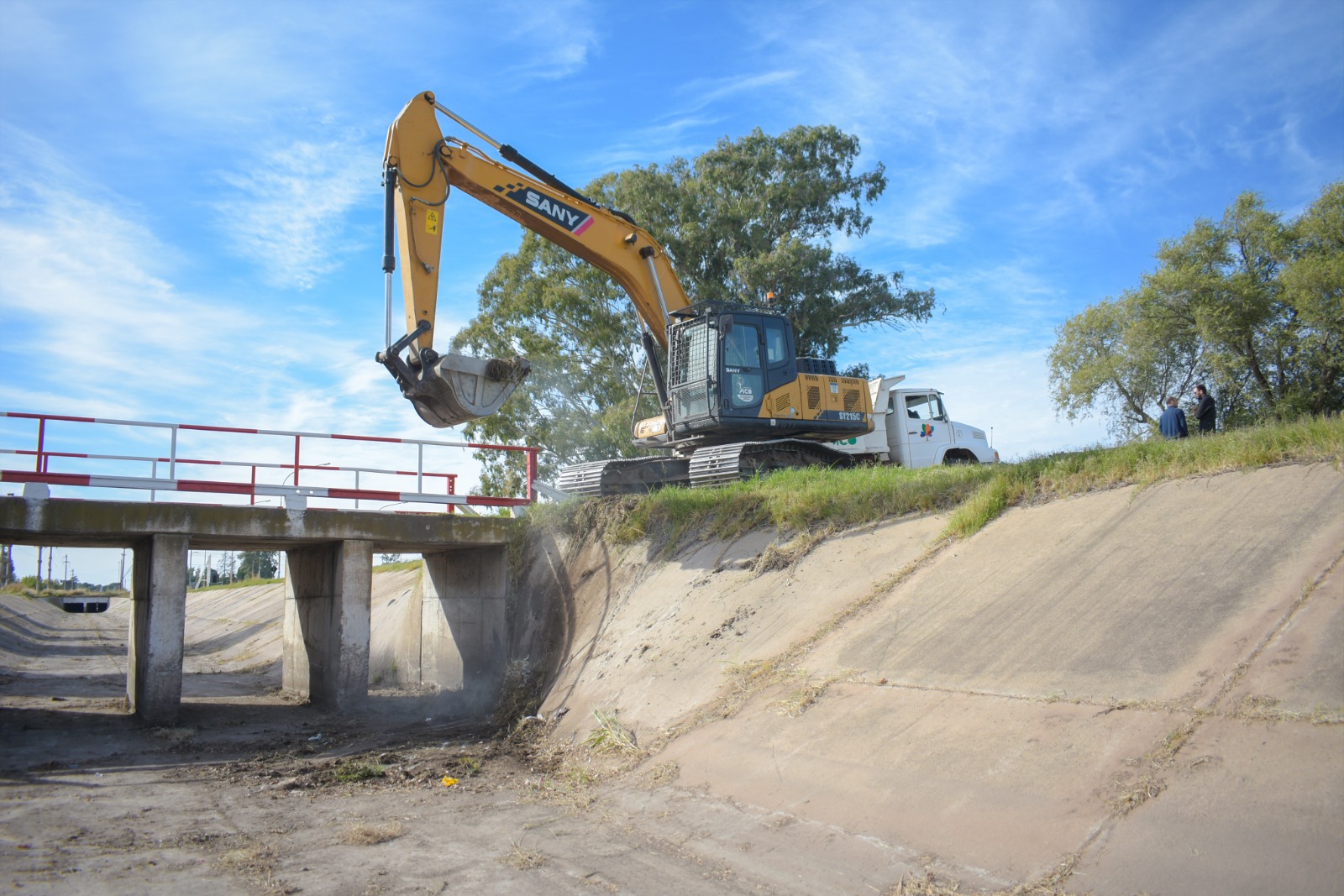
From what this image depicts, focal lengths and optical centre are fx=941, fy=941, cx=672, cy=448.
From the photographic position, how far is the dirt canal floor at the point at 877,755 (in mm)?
5184

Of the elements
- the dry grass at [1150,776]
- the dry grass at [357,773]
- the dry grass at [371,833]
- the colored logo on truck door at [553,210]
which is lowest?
the dry grass at [357,773]

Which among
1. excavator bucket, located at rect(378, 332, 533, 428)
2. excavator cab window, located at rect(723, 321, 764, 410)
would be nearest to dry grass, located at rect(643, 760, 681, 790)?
excavator bucket, located at rect(378, 332, 533, 428)

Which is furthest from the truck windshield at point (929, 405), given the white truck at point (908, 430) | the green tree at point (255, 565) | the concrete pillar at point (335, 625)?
the green tree at point (255, 565)

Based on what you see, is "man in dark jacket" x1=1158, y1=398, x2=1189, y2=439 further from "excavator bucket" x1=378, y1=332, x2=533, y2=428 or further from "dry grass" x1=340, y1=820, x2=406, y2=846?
"dry grass" x1=340, y1=820, x2=406, y2=846

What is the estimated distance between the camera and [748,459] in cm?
1420

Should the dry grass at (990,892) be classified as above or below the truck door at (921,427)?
below

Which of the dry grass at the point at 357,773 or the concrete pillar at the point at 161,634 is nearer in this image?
the dry grass at the point at 357,773

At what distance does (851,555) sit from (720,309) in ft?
20.1

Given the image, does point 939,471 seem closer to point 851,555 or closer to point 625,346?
point 851,555

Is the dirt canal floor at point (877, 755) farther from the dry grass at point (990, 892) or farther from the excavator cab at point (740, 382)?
the excavator cab at point (740, 382)

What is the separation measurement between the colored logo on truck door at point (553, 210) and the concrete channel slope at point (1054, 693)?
709 centimetres

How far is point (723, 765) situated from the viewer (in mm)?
7730

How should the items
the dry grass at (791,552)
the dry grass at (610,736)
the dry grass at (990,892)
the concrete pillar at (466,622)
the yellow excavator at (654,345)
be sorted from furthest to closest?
the concrete pillar at (466,622), the yellow excavator at (654,345), the dry grass at (791,552), the dry grass at (610,736), the dry grass at (990,892)

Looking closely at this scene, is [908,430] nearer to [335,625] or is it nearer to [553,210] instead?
[553,210]
